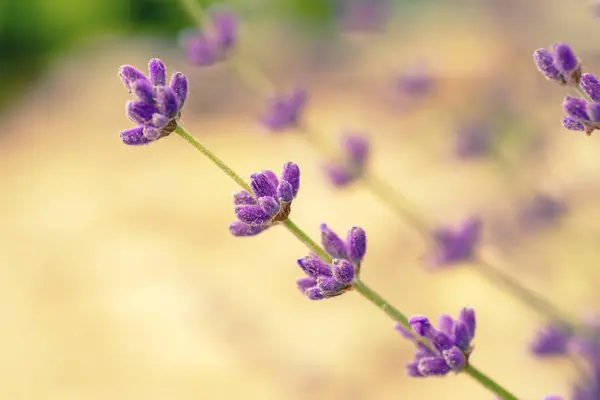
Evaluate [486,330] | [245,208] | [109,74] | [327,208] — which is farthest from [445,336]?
[109,74]

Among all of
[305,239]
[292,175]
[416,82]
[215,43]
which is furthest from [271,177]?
[416,82]

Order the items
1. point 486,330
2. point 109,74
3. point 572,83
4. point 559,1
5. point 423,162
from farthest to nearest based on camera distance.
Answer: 1. point 109,74
2. point 423,162
3. point 559,1
4. point 486,330
5. point 572,83

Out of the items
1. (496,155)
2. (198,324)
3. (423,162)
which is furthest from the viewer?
(423,162)

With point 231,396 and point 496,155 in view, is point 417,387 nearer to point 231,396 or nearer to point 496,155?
point 231,396

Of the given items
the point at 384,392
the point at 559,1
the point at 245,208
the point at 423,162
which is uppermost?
the point at 245,208

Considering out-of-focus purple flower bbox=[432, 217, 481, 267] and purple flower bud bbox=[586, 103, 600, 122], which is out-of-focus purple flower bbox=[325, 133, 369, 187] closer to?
out-of-focus purple flower bbox=[432, 217, 481, 267]

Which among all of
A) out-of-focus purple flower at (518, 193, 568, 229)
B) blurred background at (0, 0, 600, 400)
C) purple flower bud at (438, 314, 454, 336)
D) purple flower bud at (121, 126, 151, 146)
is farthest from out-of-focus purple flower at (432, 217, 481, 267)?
purple flower bud at (121, 126, 151, 146)

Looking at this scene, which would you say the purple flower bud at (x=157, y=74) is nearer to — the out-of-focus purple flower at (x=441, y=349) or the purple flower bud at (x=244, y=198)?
the purple flower bud at (x=244, y=198)
